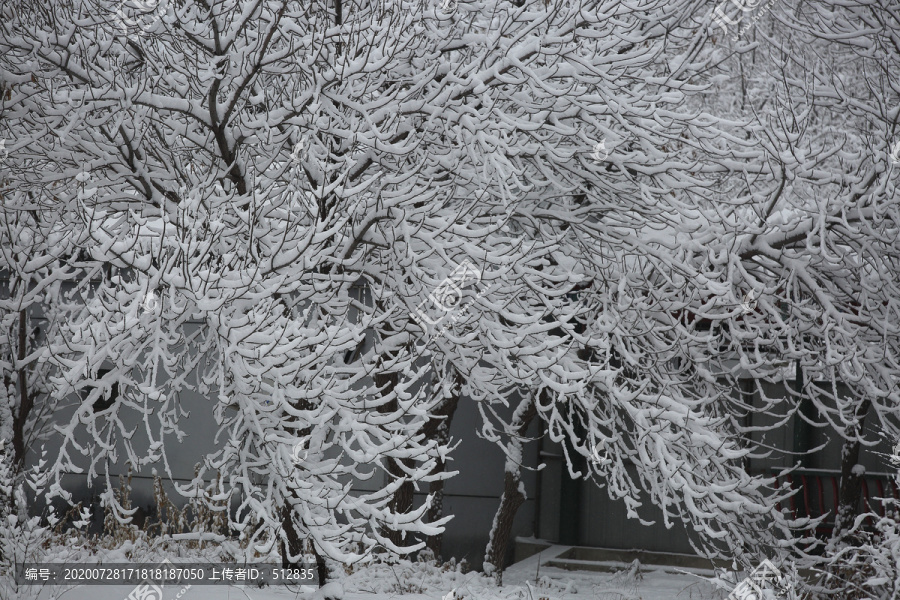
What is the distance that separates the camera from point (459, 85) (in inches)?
215

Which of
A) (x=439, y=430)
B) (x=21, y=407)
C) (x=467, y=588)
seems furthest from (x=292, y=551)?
(x=21, y=407)

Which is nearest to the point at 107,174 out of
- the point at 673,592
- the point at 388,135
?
the point at 388,135

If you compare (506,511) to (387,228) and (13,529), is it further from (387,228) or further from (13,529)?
(13,529)

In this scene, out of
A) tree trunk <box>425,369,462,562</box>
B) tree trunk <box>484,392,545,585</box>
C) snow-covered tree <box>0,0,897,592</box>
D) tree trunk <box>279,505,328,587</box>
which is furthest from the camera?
tree trunk <box>484,392,545,585</box>

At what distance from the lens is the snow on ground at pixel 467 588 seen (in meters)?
5.73

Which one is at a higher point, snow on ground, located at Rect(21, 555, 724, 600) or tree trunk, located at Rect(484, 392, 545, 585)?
tree trunk, located at Rect(484, 392, 545, 585)

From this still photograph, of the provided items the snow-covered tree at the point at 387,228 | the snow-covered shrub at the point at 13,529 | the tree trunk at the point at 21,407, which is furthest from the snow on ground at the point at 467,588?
the tree trunk at the point at 21,407

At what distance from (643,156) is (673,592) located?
438 cm

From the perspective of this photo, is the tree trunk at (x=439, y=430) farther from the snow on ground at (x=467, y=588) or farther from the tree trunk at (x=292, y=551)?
the tree trunk at (x=292, y=551)

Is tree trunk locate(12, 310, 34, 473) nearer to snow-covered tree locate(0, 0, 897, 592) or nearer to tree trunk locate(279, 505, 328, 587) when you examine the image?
snow-covered tree locate(0, 0, 897, 592)

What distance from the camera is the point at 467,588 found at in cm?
670

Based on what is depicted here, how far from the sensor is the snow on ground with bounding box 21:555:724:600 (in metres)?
5.73

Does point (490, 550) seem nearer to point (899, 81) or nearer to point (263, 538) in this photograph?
point (263, 538)

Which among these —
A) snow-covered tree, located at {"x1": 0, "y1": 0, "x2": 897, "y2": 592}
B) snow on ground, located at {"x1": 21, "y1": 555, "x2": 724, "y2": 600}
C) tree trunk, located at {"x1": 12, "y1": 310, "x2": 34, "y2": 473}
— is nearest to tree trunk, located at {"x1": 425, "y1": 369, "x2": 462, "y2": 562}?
snow on ground, located at {"x1": 21, "y1": 555, "x2": 724, "y2": 600}
